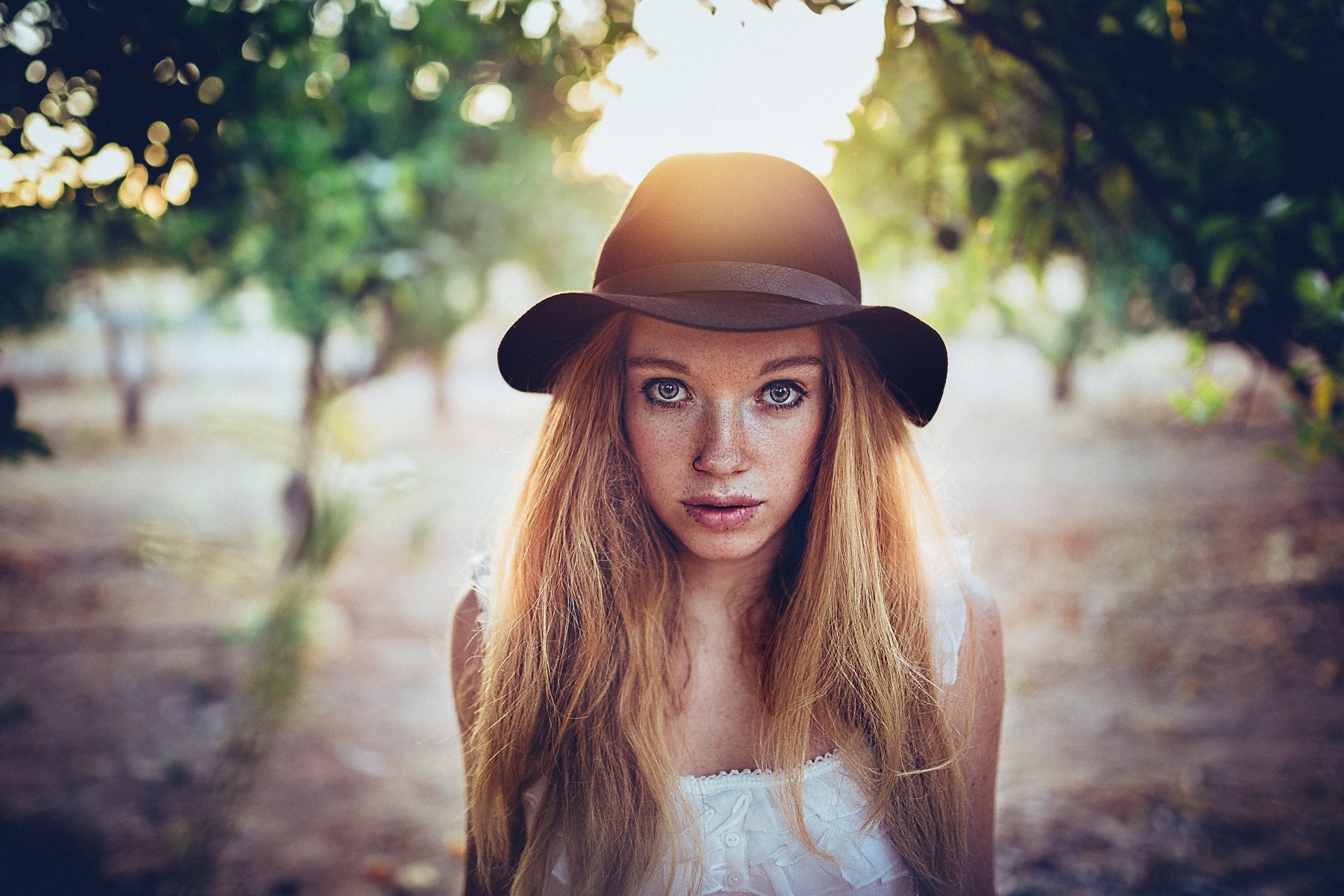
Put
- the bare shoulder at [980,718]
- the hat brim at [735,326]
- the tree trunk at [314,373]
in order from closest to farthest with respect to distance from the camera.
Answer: the hat brim at [735,326] < the bare shoulder at [980,718] < the tree trunk at [314,373]

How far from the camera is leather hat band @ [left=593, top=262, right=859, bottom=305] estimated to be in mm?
1305

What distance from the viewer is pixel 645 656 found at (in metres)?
1.57

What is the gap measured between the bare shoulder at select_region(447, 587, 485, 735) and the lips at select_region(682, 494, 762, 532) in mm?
642

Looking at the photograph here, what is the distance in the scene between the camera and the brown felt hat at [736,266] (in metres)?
1.30

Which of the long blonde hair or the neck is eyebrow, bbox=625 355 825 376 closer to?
the long blonde hair

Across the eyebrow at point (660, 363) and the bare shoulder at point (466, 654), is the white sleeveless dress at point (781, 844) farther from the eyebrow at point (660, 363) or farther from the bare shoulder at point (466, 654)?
the eyebrow at point (660, 363)

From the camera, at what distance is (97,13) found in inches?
60.7

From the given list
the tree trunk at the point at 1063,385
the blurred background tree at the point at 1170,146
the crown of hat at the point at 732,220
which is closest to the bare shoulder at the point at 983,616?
the crown of hat at the point at 732,220

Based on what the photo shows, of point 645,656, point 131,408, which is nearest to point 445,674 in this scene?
point 645,656

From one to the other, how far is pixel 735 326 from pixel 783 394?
0.22 m

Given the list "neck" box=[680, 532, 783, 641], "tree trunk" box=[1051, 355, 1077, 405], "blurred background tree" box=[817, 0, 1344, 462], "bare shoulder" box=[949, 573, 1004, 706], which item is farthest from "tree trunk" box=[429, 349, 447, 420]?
"bare shoulder" box=[949, 573, 1004, 706]

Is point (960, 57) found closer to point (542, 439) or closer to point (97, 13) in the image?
point (542, 439)

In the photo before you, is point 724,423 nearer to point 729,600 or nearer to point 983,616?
point 729,600

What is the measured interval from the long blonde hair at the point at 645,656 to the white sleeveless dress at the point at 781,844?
1.4 inches
